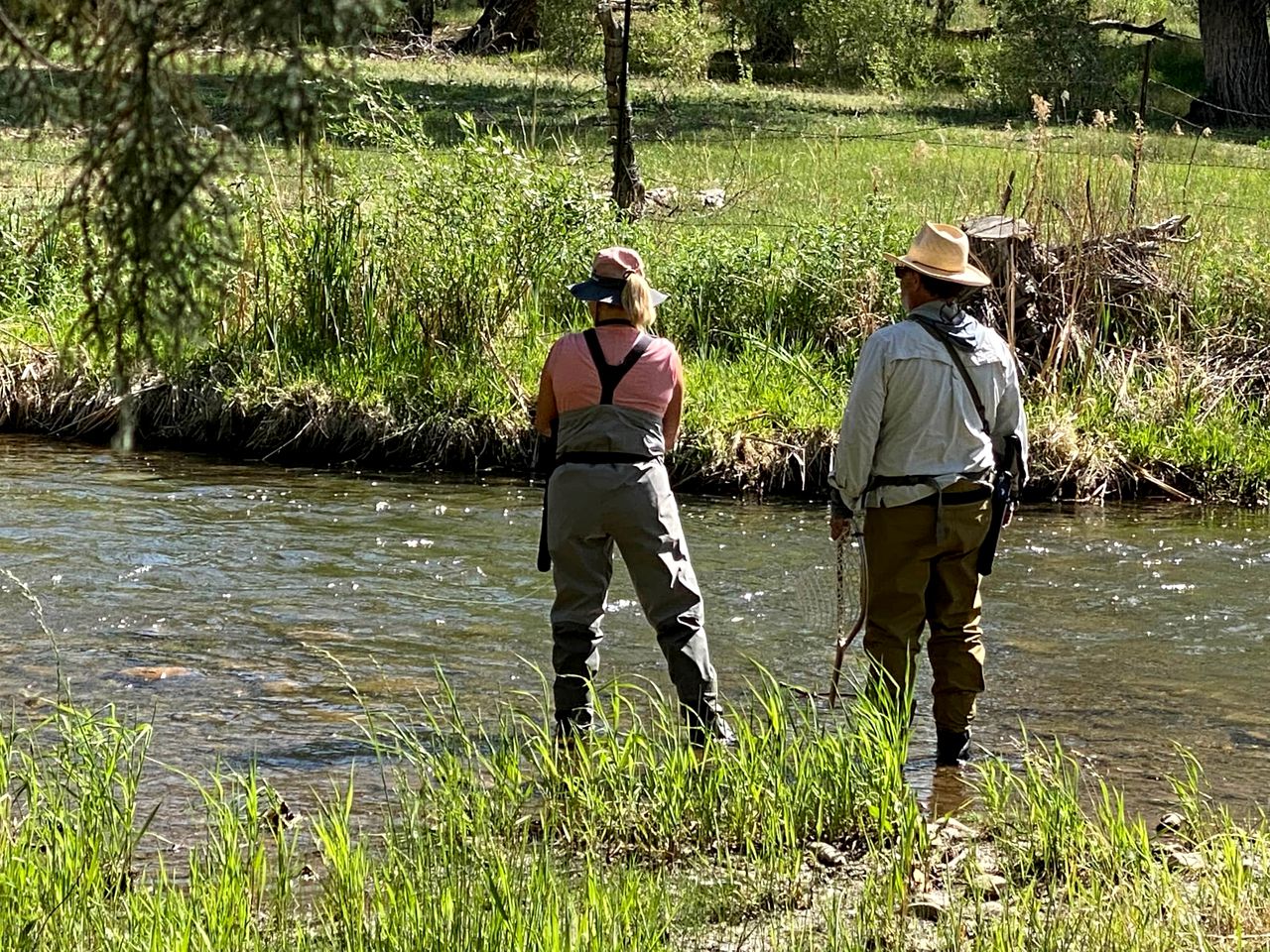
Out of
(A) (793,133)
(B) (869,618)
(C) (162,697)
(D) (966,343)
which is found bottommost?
(C) (162,697)

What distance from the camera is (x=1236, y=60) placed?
2928 cm

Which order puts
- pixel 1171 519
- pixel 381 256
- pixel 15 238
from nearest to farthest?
pixel 1171 519
pixel 381 256
pixel 15 238

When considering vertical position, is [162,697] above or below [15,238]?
below

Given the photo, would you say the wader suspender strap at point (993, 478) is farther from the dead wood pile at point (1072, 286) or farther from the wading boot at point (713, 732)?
the dead wood pile at point (1072, 286)

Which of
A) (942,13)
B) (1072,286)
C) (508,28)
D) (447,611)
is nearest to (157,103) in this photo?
(447,611)

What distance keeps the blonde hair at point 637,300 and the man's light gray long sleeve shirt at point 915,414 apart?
81 cm

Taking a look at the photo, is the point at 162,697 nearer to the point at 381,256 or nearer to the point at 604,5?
the point at 381,256

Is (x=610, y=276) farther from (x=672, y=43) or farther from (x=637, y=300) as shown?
(x=672, y=43)

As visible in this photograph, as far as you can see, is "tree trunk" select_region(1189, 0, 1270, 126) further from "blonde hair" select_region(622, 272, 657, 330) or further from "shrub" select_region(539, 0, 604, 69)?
"blonde hair" select_region(622, 272, 657, 330)

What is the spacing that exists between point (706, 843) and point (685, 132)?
776 inches

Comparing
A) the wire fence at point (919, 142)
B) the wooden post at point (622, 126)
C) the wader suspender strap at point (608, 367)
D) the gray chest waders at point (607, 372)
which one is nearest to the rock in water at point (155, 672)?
the gray chest waders at point (607, 372)

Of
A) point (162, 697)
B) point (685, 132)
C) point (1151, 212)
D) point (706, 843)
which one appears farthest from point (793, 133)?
point (706, 843)

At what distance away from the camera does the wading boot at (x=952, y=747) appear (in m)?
6.61

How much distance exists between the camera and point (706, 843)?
5.41 m
